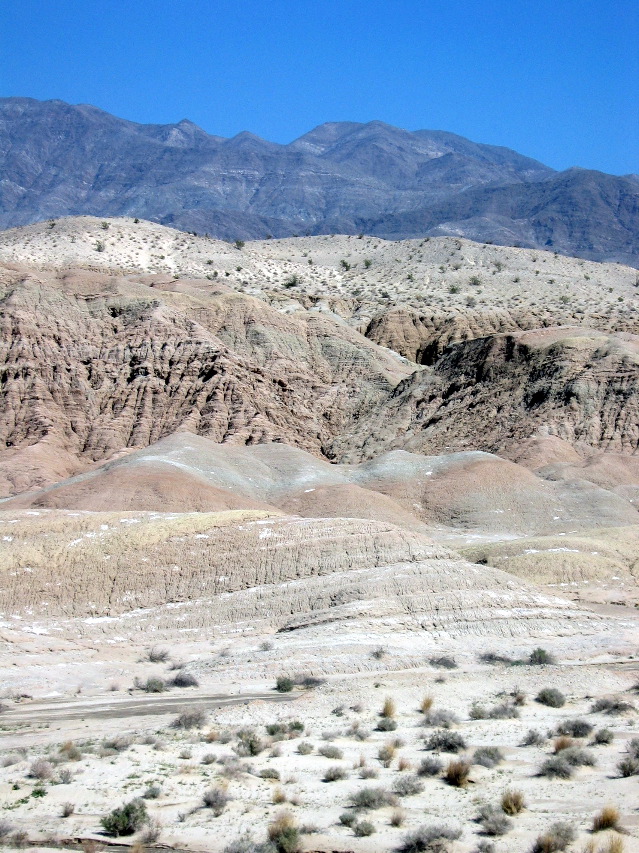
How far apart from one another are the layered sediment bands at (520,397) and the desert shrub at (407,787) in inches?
1966

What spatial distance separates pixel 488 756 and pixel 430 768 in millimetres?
1104

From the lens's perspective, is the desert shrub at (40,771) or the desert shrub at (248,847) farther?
the desert shrub at (40,771)

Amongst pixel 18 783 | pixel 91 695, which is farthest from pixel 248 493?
pixel 18 783

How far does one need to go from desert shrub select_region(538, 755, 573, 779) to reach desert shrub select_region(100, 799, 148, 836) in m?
5.39

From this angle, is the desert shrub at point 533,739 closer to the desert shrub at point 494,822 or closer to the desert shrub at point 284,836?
the desert shrub at point 494,822

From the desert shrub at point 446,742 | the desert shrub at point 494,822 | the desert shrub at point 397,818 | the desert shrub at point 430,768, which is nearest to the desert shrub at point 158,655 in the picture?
the desert shrub at point 446,742

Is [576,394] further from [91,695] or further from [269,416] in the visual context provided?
[91,695]

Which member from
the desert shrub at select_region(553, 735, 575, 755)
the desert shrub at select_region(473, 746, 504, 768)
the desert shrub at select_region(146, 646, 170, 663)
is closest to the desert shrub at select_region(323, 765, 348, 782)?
the desert shrub at select_region(473, 746, 504, 768)

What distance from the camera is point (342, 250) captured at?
126m

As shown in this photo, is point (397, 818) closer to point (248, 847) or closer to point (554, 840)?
point (248, 847)

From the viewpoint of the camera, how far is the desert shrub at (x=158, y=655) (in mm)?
25641

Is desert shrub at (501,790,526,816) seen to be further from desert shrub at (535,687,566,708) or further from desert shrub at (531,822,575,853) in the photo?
desert shrub at (535,687,566,708)

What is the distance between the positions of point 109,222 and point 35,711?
329 feet

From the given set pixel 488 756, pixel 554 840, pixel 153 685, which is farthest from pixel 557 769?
pixel 153 685
